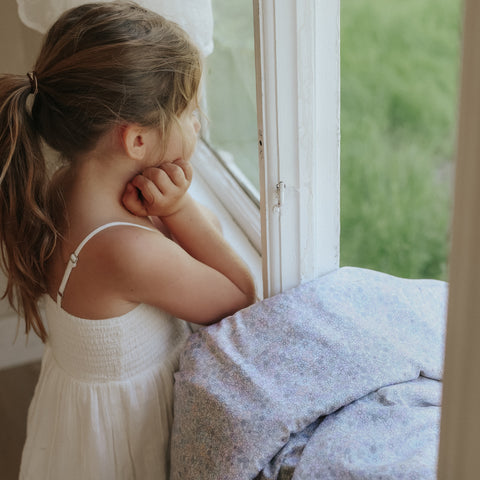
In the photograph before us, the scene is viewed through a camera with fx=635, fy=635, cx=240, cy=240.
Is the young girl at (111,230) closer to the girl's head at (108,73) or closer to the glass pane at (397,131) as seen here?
the girl's head at (108,73)

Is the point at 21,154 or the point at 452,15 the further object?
the point at 452,15

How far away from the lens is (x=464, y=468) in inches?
17.4

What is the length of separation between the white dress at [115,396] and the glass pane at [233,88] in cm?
53

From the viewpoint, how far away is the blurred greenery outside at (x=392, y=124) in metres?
1.19

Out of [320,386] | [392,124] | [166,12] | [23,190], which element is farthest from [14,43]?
[320,386]

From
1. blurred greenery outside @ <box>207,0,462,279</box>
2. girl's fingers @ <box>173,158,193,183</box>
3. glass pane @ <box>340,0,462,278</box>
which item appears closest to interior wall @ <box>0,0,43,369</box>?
blurred greenery outside @ <box>207,0,462,279</box>

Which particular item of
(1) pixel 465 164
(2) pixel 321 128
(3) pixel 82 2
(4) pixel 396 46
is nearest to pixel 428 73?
(4) pixel 396 46

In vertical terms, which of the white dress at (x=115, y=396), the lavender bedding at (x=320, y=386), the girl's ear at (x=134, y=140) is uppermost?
the girl's ear at (x=134, y=140)

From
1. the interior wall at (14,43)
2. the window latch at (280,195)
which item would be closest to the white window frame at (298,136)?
the window latch at (280,195)

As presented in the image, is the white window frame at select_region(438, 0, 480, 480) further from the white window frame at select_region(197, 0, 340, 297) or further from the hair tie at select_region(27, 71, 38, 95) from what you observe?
the hair tie at select_region(27, 71, 38, 95)

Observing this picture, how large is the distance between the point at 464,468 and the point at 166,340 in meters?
0.76

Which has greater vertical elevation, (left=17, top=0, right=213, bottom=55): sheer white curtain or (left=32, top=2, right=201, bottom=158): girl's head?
(left=17, top=0, right=213, bottom=55): sheer white curtain

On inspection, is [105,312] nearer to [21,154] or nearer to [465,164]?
[21,154]

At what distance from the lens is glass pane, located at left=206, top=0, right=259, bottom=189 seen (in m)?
1.48
